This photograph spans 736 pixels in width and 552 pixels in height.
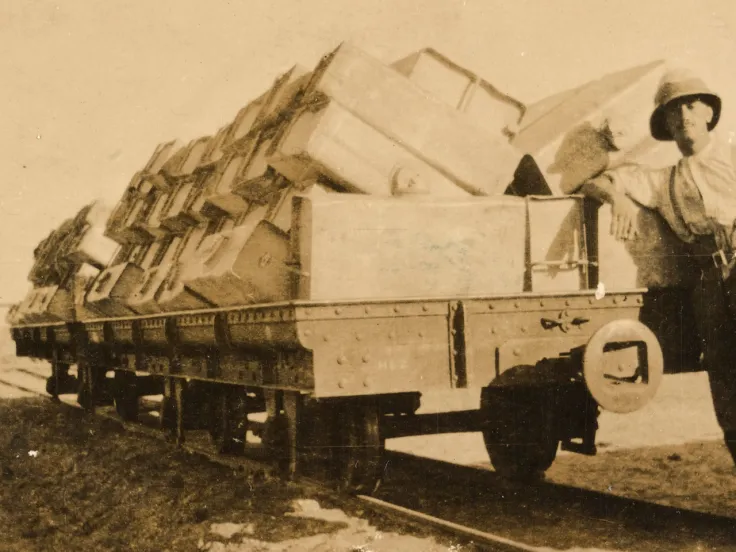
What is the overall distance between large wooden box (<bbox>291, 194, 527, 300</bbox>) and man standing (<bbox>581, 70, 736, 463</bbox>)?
771 mm

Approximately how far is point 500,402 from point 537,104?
96.7 inches

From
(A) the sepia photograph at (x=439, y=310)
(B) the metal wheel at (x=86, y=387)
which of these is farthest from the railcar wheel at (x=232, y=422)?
(B) the metal wheel at (x=86, y=387)

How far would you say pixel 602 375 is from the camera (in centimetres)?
529

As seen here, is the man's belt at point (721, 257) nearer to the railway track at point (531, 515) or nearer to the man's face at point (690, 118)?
the man's face at point (690, 118)

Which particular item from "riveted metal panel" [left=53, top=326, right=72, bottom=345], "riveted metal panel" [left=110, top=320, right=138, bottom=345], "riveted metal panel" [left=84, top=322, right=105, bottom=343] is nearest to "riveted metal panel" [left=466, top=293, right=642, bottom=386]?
"riveted metal panel" [left=110, top=320, right=138, bottom=345]

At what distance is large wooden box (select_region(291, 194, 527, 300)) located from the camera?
5.42 m

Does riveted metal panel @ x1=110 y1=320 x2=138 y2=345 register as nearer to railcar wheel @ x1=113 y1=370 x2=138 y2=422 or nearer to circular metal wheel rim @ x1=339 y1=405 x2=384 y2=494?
railcar wheel @ x1=113 y1=370 x2=138 y2=422

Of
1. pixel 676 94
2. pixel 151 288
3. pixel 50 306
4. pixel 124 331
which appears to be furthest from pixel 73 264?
pixel 676 94

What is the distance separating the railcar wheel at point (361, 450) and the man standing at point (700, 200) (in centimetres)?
197

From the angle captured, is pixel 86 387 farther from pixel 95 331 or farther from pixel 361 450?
pixel 361 450

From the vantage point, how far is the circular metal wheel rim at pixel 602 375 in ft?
17.2

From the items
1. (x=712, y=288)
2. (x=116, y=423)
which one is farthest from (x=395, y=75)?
(x=116, y=423)

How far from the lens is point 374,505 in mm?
6258

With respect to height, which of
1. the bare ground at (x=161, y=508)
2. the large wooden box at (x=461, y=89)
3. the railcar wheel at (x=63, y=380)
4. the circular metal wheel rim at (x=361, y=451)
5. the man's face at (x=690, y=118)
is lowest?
the bare ground at (x=161, y=508)
